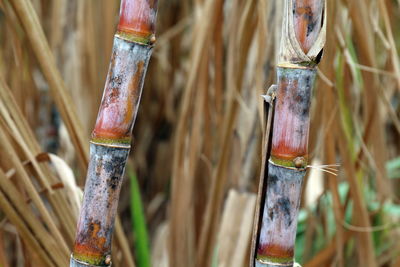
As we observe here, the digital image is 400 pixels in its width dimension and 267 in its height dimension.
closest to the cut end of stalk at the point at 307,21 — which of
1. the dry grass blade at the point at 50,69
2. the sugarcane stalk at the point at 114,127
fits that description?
the sugarcane stalk at the point at 114,127

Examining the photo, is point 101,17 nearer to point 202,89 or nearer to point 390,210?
point 202,89

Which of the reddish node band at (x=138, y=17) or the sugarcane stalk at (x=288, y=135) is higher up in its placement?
the reddish node band at (x=138, y=17)

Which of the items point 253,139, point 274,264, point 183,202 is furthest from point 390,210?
point 274,264

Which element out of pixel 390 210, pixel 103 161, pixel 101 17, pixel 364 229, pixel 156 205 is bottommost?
pixel 156 205

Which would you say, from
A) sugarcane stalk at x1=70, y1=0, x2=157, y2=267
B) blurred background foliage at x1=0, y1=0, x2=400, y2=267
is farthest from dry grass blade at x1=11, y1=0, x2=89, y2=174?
sugarcane stalk at x1=70, y1=0, x2=157, y2=267

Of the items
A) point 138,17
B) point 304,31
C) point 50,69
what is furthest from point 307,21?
point 50,69

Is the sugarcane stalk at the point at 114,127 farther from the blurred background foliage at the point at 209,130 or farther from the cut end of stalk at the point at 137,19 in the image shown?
the blurred background foliage at the point at 209,130

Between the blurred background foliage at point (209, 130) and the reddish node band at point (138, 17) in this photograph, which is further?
the blurred background foliage at point (209, 130)

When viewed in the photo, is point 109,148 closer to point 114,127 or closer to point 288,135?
point 114,127
